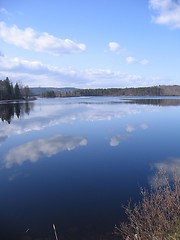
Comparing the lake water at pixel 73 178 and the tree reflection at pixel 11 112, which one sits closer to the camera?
the lake water at pixel 73 178

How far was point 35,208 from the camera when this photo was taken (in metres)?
9.89

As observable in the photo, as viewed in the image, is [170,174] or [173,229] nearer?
[173,229]

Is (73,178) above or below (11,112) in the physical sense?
below

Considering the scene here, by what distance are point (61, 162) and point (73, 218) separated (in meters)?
6.94

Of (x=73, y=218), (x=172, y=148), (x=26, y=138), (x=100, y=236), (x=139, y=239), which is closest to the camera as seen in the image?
(x=139, y=239)

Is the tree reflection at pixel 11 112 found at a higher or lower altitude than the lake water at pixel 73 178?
higher

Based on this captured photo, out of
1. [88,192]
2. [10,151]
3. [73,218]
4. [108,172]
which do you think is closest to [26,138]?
[10,151]

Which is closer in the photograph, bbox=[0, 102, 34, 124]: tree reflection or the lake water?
the lake water

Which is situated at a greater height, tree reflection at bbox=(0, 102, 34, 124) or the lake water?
tree reflection at bbox=(0, 102, 34, 124)

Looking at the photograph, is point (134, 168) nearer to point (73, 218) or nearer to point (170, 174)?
point (170, 174)

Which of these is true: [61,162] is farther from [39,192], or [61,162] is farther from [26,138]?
[26,138]

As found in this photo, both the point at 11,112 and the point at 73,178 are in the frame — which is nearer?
the point at 73,178

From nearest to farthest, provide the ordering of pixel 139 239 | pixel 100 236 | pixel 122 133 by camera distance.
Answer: pixel 139 239 < pixel 100 236 < pixel 122 133

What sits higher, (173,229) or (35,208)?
(173,229)
